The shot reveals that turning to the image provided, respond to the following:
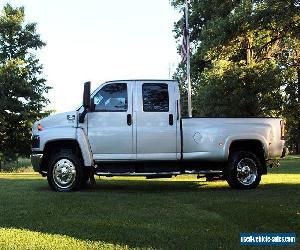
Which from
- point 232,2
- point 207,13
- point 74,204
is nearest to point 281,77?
Answer: point 207,13

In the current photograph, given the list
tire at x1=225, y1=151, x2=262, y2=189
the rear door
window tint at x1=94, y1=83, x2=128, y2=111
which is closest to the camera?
the rear door

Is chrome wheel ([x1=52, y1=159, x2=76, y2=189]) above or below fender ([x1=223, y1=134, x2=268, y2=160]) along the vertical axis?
below

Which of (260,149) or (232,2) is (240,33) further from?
(260,149)

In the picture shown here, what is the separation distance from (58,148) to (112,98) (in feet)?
5.41

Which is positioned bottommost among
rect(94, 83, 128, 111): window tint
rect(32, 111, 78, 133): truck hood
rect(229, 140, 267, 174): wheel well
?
rect(229, 140, 267, 174): wheel well

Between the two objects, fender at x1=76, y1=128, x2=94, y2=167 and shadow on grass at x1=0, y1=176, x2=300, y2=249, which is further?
fender at x1=76, y1=128, x2=94, y2=167

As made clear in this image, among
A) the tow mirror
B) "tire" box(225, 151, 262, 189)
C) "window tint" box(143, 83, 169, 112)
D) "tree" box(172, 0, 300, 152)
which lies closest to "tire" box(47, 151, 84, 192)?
the tow mirror

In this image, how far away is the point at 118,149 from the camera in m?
10.5

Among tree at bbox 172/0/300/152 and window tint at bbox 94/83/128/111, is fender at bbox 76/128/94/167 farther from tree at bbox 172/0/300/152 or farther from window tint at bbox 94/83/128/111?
tree at bbox 172/0/300/152

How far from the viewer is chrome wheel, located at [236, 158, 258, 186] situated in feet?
35.7

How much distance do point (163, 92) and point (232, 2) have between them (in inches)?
430

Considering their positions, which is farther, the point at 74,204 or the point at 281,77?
the point at 281,77

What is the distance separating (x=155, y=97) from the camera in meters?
10.7

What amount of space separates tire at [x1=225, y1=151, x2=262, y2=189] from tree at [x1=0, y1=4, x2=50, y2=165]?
89.7ft
